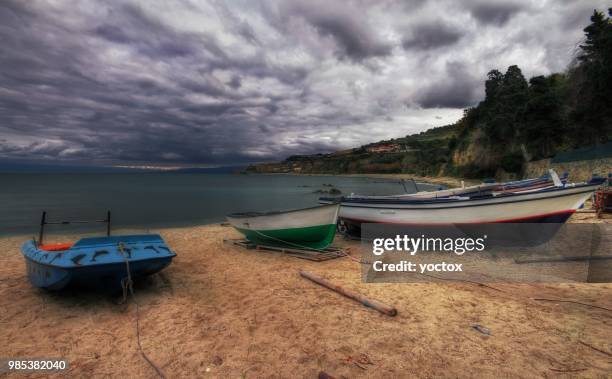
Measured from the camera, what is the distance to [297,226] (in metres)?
10.1

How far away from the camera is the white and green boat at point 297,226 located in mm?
9875

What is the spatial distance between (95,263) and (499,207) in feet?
34.7

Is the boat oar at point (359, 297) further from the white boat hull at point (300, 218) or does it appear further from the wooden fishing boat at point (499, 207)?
the wooden fishing boat at point (499, 207)

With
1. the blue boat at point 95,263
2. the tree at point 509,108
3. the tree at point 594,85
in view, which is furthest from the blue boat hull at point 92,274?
the tree at point 509,108

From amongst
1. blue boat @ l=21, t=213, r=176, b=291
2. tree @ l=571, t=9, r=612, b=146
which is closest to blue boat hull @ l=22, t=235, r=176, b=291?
blue boat @ l=21, t=213, r=176, b=291

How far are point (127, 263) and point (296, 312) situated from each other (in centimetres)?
327

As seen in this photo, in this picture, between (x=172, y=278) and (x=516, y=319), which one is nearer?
(x=516, y=319)

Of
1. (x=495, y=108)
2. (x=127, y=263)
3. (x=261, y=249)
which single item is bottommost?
(x=261, y=249)

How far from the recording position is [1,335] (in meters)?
5.05

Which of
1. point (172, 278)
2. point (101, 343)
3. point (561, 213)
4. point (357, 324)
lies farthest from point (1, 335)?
point (561, 213)

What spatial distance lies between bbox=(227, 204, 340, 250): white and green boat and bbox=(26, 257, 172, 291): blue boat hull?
14.4 feet

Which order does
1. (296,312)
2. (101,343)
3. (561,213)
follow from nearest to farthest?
(101,343) → (296,312) → (561,213)

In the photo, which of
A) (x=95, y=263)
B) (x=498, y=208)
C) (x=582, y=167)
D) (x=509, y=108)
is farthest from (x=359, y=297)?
(x=509, y=108)

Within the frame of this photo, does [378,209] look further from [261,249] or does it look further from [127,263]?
[127,263]
